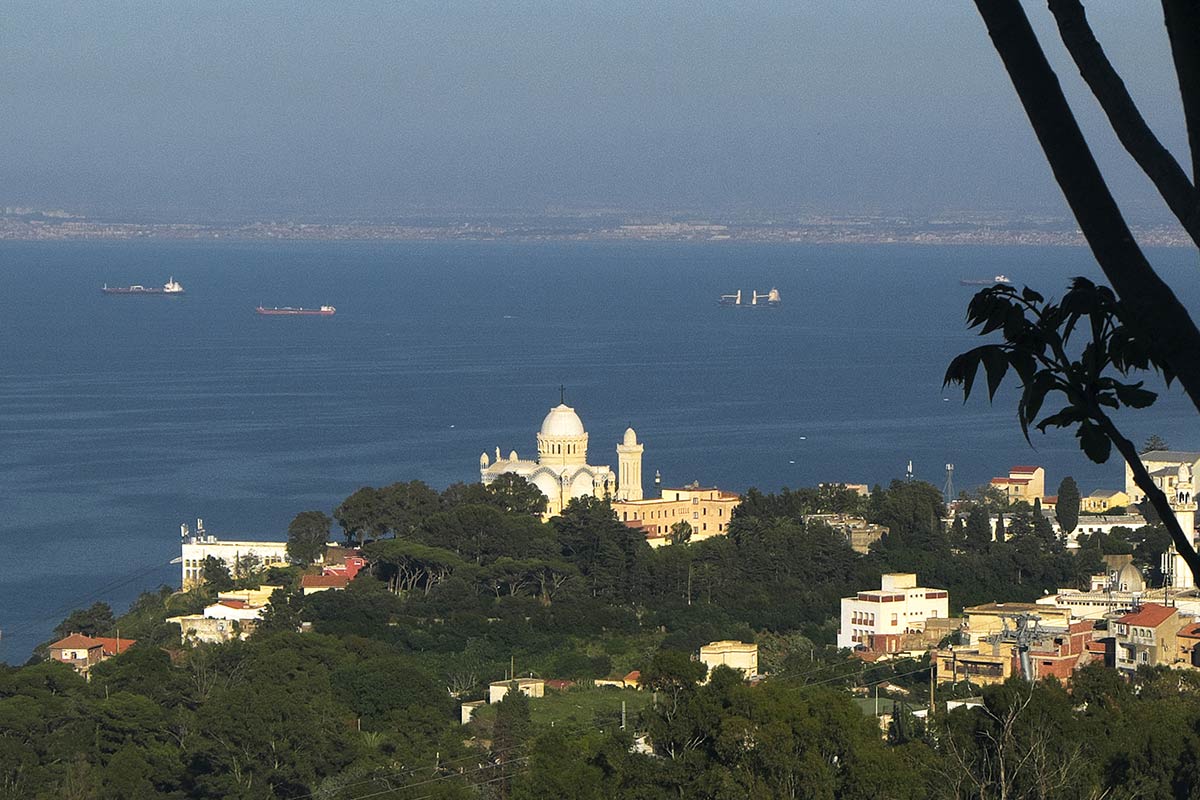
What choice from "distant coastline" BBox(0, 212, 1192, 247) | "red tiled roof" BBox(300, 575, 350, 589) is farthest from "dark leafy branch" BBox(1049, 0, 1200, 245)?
"distant coastline" BBox(0, 212, 1192, 247)

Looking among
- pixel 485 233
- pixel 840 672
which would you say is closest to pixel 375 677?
pixel 840 672

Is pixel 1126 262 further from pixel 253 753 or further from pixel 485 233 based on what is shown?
pixel 485 233

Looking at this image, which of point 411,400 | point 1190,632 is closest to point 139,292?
point 411,400

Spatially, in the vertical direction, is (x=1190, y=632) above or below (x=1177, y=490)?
below

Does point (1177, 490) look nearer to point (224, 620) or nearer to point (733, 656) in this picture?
point (733, 656)

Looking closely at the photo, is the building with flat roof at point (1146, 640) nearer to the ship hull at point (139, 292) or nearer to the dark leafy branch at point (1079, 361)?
the dark leafy branch at point (1079, 361)

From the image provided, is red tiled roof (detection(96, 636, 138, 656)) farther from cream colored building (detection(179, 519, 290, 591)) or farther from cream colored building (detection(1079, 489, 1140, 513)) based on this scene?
cream colored building (detection(1079, 489, 1140, 513))
